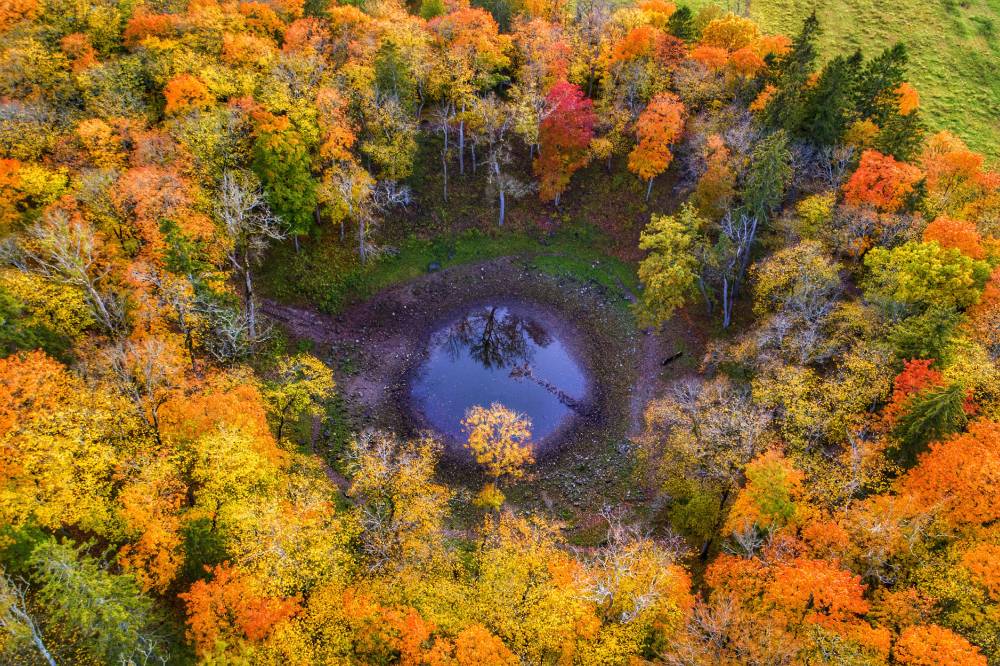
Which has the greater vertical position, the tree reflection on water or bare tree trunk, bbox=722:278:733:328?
bare tree trunk, bbox=722:278:733:328

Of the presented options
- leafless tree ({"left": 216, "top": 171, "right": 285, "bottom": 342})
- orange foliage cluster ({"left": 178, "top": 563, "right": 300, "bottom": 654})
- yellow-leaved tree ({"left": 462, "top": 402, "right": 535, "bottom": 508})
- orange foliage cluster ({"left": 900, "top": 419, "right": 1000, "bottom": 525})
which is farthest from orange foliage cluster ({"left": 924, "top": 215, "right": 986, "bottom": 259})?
leafless tree ({"left": 216, "top": 171, "right": 285, "bottom": 342})

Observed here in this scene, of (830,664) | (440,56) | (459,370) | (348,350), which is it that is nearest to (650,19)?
(440,56)

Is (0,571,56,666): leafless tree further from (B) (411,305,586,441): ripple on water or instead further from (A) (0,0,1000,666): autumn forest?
(B) (411,305,586,441): ripple on water

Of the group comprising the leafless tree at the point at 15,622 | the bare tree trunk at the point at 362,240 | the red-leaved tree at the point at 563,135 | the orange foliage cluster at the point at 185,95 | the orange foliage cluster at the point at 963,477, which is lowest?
the bare tree trunk at the point at 362,240

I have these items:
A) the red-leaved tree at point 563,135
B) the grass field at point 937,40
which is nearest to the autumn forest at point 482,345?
the red-leaved tree at point 563,135

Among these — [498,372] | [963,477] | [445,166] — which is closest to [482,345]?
[498,372]

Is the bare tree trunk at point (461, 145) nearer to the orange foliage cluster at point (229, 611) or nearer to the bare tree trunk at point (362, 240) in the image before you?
the bare tree trunk at point (362, 240)
